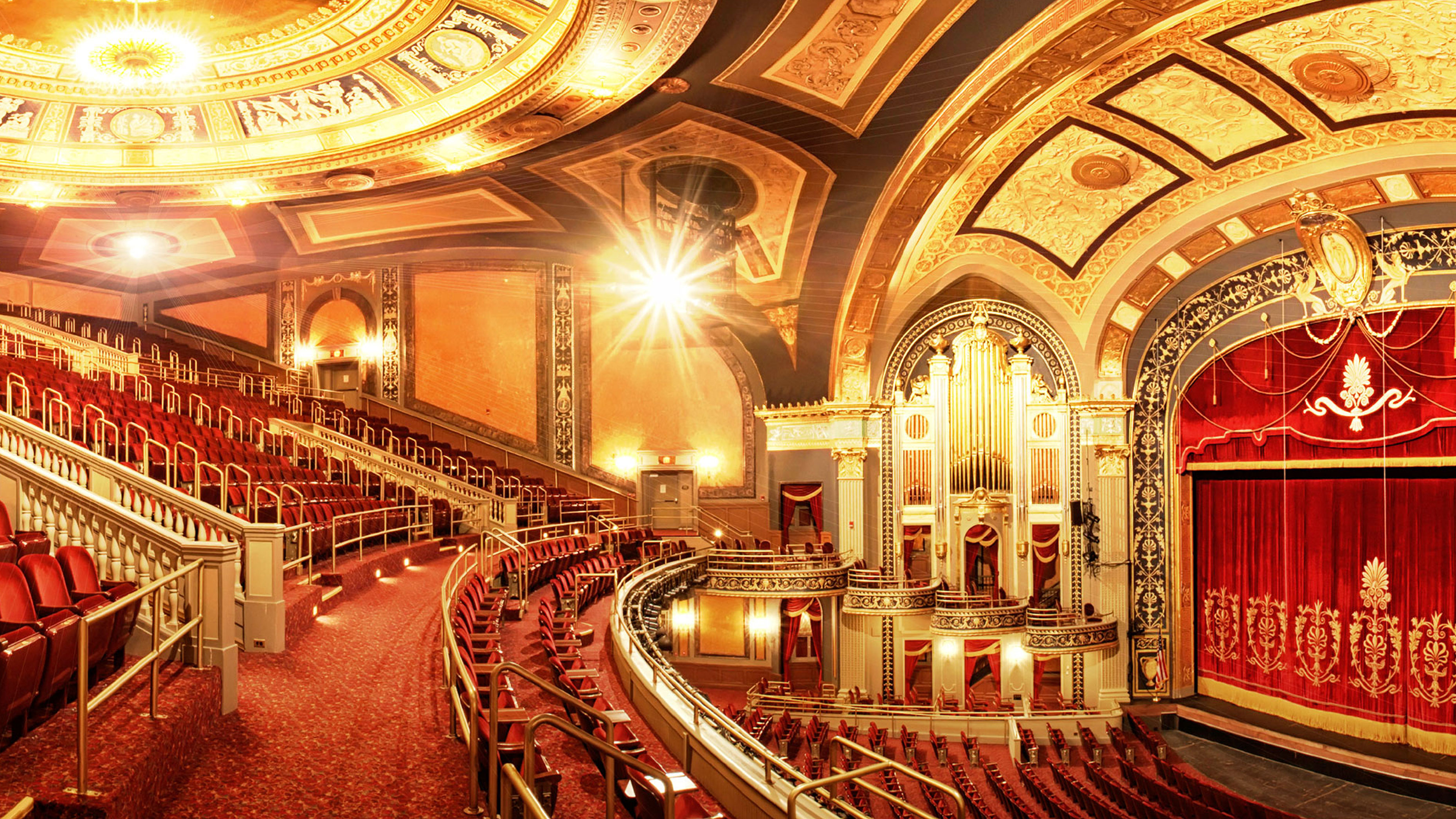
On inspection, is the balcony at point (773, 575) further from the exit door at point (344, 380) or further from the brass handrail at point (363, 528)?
the exit door at point (344, 380)

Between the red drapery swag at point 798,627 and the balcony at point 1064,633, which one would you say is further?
the red drapery swag at point 798,627

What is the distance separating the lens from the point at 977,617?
47.3 feet

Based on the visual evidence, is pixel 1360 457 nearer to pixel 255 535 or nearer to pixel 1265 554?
pixel 1265 554

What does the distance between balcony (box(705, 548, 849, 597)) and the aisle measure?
8123mm

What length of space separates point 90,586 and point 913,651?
1242cm

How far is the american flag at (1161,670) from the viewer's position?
1457 centimetres

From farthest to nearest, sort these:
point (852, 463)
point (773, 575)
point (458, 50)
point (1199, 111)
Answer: point (852, 463), point (773, 575), point (1199, 111), point (458, 50)

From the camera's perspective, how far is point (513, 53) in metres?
10.6

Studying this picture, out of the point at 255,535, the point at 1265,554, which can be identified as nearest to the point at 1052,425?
the point at 1265,554

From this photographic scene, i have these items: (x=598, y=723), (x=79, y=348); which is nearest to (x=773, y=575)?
(x=598, y=723)

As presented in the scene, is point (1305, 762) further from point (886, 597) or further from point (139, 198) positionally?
point (139, 198)

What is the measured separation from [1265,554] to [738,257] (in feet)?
26.6

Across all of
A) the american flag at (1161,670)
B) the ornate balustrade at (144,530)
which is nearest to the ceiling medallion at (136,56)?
the ornate balustrade at (144,530)

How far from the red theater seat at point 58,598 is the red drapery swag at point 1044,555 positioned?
13.3 m
